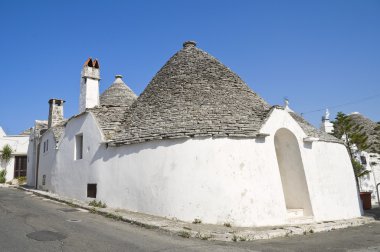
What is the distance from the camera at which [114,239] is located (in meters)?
7.50

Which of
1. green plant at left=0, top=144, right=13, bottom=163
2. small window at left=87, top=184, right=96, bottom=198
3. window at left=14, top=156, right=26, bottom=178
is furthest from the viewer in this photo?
window at left=14, top=156, right=26, bottom=178

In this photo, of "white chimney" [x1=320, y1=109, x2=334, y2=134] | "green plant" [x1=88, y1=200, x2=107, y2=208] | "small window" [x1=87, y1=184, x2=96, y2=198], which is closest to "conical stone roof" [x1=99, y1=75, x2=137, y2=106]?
"small window" [x1=87, y1=184, x2=96, y2=198]

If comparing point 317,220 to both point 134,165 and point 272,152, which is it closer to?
point 272,152

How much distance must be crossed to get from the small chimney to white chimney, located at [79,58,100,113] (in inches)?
266

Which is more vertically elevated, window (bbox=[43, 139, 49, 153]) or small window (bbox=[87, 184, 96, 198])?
window (bbox=[43, 139, 49, 153])

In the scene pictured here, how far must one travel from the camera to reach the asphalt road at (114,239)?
684 centimetres

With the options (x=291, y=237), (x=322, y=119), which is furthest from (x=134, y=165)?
(x=322, y=119)

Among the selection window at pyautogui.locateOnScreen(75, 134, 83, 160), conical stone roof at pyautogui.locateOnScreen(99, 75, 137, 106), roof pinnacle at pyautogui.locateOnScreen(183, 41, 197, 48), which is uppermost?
roof pinnacle at pyautogui.locateOnScreen(183, 41, 197, 48)

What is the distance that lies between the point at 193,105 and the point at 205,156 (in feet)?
8.83

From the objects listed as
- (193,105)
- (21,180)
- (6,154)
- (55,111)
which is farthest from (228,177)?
(6,154)

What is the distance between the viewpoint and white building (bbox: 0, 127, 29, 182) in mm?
29097

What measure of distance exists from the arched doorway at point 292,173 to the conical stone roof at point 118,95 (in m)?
9.06

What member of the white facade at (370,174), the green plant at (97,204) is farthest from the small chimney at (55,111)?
the white facade at (370,174)

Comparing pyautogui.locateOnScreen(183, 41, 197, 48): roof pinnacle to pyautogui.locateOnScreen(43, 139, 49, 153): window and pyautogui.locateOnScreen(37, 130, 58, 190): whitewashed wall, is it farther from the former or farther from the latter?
pyautogui.locateOnScreen(43, 139, 49, 153): window
